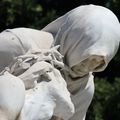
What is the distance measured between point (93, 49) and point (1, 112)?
0.72 meters

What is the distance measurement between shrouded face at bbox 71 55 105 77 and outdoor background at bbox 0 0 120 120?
556 cm

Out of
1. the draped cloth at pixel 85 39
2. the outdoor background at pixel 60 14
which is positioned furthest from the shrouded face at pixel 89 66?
the outdoor background at pixel 60 14

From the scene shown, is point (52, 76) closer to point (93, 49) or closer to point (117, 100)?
point (93, 49)

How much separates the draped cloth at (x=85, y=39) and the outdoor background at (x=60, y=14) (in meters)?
5.57

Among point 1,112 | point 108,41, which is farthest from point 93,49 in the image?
point 1,112

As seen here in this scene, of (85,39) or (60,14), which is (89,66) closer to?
(85,39)

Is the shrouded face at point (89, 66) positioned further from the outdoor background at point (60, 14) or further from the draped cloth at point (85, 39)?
the outdoor background at point (60, 14)

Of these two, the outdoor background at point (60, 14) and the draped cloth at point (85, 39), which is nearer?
the draped cloth at point (85, 39)

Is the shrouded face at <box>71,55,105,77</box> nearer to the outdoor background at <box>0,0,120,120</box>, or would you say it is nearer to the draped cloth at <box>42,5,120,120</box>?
the draped cloth at <box>42,5,120,120</box>

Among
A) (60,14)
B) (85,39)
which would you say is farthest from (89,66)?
(60,14)

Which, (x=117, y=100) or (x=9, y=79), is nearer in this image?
(x=9, y=79)

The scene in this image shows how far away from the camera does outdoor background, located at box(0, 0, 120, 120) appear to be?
10812mm

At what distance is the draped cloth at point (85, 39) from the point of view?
4844 millimetres

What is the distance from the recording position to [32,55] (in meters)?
4.76
